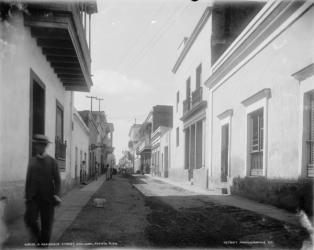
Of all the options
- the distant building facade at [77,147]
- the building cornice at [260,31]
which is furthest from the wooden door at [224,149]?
the distant building facade at [77,147]

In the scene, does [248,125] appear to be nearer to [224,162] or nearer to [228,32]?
[224,162]

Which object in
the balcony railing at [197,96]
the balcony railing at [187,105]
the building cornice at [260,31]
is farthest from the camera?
the balcony railing at [187,105]

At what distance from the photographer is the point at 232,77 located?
1255cm

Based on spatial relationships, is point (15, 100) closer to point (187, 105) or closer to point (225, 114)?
point (225, 114)

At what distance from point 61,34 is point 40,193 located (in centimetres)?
388

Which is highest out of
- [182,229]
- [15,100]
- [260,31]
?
[260,31]

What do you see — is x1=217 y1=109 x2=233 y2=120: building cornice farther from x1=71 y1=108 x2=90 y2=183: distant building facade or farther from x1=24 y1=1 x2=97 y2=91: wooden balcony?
x1=71 y1=108 x2=90 y2=183: distant building facade

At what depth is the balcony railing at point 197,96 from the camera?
17361mm

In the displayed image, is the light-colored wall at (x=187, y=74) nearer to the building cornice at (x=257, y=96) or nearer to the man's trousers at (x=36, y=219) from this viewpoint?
the building cornice at (x=257, y=96)

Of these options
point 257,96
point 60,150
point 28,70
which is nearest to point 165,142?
point 60,150

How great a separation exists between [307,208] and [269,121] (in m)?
2.81

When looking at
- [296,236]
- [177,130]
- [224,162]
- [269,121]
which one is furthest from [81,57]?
[177,130]

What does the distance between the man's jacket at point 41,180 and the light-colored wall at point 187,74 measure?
12069 millimetres

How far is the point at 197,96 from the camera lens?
18.0m
